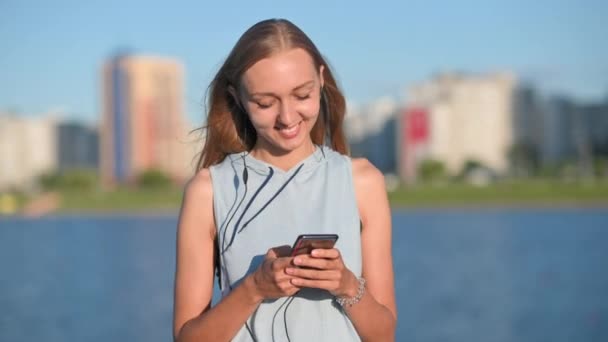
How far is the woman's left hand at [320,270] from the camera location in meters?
1.18

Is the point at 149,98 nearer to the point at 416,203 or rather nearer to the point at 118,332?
the point at 416,203

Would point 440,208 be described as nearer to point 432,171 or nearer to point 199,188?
point 432,171

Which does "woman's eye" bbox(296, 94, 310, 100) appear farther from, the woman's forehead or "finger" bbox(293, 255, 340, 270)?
"finger" bbox(293, 255, 340, 270)

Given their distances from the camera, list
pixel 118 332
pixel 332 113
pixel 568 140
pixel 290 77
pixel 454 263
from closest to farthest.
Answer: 1. pixel 290 77
2. pixel 332 113
3. pixel 118 332
4. pixel 454 263
5. pixel 568 140

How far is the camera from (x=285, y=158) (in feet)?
4.57

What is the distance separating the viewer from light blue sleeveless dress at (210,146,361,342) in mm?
1309

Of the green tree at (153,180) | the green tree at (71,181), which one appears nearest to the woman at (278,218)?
the green tree at (153,180)

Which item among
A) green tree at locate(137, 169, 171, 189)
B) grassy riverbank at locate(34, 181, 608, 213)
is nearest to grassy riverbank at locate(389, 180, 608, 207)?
grassy riverbank at locate(34, 181, 608, 213)

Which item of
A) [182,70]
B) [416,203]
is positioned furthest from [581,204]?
[182,70]

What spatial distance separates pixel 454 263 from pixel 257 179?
65.2 ft

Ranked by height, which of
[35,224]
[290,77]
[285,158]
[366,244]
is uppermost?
[290,77]

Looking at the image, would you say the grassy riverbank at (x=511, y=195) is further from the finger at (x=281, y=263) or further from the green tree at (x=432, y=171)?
the finger at (x=281, y=263)

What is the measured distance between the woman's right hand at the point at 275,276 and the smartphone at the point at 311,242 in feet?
0.07

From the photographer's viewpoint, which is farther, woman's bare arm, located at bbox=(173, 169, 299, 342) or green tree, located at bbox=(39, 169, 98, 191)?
green tree, located at bbox=(39, 169, 98, 191)
